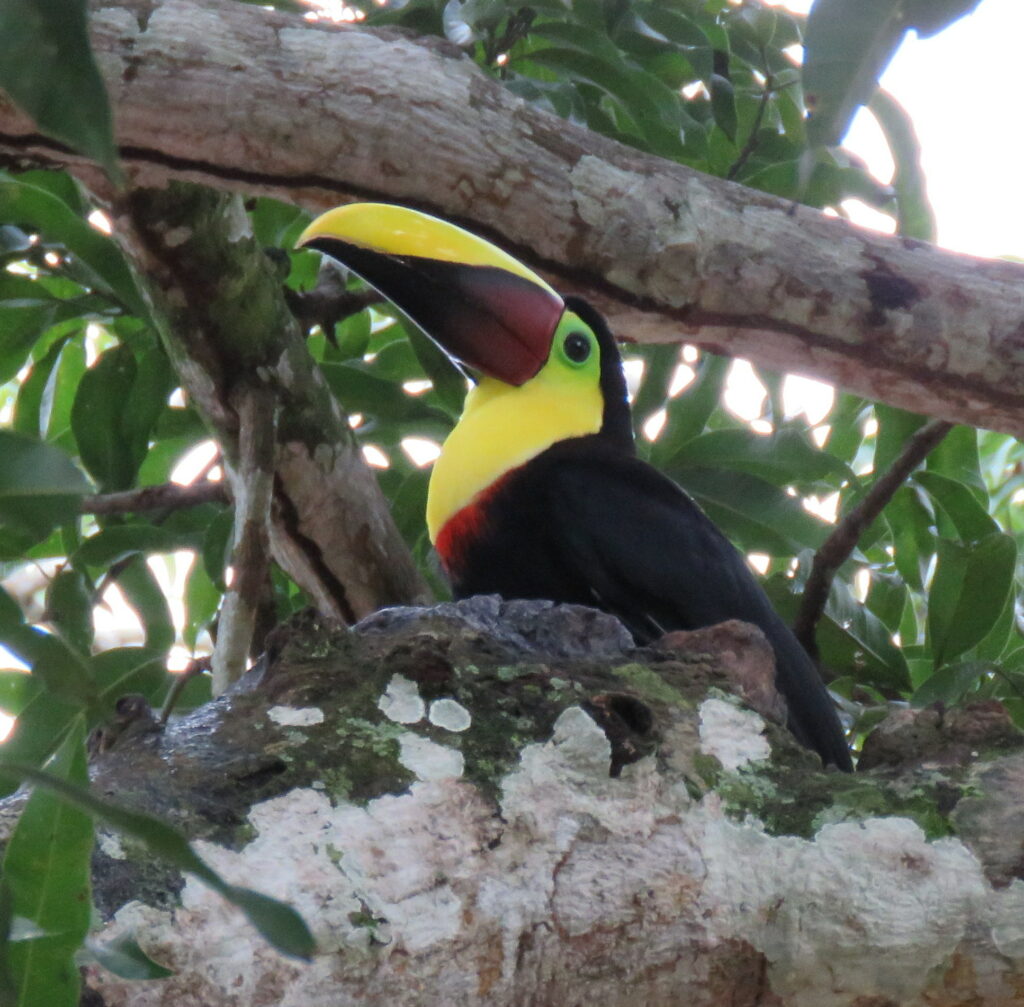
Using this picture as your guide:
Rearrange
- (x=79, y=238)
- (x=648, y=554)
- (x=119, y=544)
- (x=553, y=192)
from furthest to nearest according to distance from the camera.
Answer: (x=648, y=554) → (x=119, y=544) → (x=79, y=238) → (x=553, y=192)

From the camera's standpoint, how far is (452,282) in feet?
8.08

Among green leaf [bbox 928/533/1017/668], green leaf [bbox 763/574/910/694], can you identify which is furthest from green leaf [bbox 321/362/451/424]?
green leaf [bbox 928/533/1017/668]

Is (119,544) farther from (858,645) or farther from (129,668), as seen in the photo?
(858,645)

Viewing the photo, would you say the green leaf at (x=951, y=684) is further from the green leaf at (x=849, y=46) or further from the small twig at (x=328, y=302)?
the green leaf at (x=849, y=46)

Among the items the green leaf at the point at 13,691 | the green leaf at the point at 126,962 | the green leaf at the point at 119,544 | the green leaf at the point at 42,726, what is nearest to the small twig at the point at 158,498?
the green leaf at the point at 119,544

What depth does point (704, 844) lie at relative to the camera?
1.22 m

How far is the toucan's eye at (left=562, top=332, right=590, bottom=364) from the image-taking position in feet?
9.07

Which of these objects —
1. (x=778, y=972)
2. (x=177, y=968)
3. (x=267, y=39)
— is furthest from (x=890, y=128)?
(x=177, y=968)

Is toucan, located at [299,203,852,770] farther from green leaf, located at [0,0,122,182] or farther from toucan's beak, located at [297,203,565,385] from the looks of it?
green leaf, located at [0,0,122,182]

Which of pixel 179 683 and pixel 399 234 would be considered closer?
pixel 179 683

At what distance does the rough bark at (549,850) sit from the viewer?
1.07 metres

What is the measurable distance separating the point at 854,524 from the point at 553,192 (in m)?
0.72

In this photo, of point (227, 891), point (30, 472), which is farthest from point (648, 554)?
point (227, 891)

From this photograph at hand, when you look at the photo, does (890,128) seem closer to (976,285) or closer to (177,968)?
(976,285)
